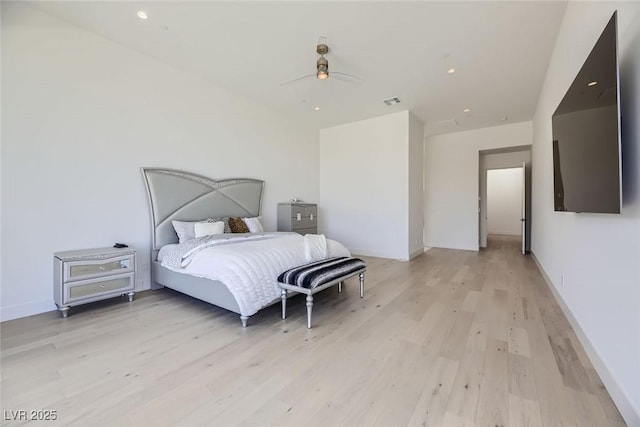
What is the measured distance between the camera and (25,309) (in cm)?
264

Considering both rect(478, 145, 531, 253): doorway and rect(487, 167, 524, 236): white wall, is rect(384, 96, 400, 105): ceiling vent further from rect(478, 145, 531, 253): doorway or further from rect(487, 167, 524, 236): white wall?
rect(487, 167, 524, 236): white wall

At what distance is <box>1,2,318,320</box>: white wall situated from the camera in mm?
2586

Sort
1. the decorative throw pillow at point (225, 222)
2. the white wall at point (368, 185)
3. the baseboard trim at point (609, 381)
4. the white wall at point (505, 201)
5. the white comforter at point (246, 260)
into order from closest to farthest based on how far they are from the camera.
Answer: the baseboard trim at point (609, 381) → the white comforter at point (246, 260) → the decorative throw pillow at point (225, 222) → the white wall at point (368, 185) → the white wall at point (505, 201)

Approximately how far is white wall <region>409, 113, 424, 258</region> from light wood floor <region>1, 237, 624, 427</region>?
2.56m

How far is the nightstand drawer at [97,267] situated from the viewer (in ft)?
8.68

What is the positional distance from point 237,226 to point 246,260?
1.72 metres

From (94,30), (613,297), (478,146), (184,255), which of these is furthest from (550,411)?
(478,146)

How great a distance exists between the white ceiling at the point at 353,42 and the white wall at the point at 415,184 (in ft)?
3.28

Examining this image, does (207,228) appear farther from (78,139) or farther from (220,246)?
(78,139)

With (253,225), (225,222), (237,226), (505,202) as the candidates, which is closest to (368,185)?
(253,225)

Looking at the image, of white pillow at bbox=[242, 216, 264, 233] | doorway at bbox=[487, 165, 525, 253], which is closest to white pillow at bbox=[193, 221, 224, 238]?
white pillow at bbox=[242, 216, 264, 233]

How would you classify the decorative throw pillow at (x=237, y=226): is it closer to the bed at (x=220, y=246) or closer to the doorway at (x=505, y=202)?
the bed at (x=220, y=246)

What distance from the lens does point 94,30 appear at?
2996 millimetres

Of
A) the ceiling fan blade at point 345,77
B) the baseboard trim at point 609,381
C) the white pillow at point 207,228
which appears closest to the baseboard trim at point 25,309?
the white pillow at point 207,228
